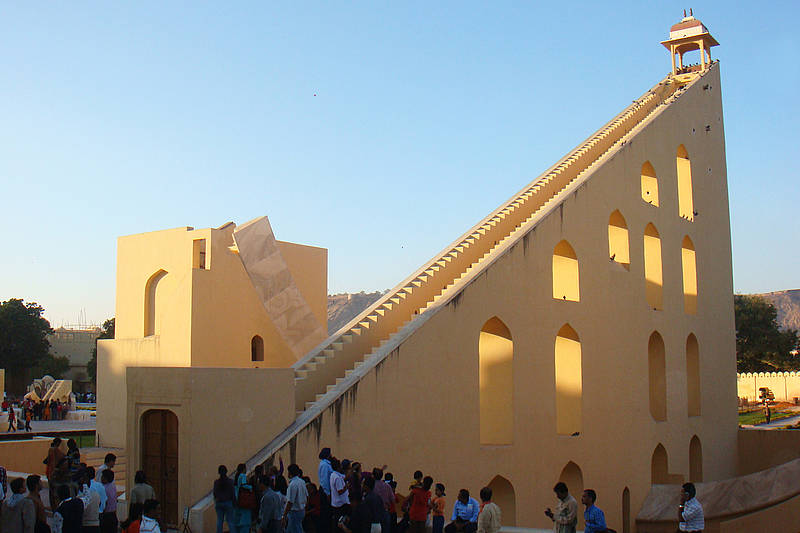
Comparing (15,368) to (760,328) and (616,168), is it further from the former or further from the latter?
(760,328)

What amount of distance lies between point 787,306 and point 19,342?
411ft

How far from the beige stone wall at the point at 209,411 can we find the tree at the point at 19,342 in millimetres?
38417

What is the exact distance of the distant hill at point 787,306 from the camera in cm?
12912

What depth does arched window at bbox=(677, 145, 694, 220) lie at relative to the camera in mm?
→ 20359

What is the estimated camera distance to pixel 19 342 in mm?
44250

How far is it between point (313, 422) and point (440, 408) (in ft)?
8.57

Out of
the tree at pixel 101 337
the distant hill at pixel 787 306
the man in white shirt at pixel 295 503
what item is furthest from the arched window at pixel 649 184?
the distant hill at pixel 787 306

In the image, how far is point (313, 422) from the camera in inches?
396

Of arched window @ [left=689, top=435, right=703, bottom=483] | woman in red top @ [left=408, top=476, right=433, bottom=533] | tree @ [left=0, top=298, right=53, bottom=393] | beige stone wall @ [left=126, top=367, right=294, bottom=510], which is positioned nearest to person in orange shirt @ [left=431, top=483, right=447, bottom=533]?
woman in red top @ [left=408, top=476, right=433, bottom=533]

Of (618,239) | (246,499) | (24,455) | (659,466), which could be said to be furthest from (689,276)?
(24,455)

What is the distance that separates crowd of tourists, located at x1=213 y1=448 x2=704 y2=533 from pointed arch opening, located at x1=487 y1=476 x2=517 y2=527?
4.85 m

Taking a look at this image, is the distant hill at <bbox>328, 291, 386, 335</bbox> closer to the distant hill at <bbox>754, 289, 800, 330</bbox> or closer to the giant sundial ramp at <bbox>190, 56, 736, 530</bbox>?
the distant hill at <bbox>754, 289, 800, 330</bbox>

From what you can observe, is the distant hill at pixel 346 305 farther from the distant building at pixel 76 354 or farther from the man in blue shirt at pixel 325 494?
the man in blue shirt at pixel 325 494

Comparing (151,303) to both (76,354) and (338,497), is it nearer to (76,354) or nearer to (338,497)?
(338,497)
